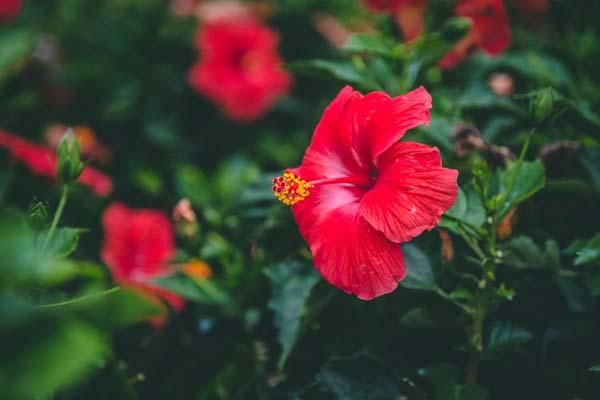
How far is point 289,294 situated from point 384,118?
366 mm

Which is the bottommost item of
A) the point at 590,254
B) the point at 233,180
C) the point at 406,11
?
the point at 233,180

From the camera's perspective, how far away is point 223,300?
3.72 ft

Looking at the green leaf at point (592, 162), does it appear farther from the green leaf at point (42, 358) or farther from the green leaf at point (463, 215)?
the green leaf at point (42, 358)

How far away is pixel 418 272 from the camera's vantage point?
921mm

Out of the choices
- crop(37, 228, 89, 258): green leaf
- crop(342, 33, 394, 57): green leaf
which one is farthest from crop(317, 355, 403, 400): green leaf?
crop(342, 33, 394, 57): green leaf

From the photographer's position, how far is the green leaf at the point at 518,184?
2.81 feet

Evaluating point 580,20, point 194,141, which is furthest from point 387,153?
point 194,141

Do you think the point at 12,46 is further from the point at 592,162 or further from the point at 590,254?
the point at 592,162

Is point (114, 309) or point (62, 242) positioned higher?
point (114, 309)

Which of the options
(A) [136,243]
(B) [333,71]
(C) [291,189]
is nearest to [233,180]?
(A) [136,243]

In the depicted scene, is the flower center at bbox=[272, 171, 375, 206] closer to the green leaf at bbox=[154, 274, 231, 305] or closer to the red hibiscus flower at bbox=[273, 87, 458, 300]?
the red hibiscus flower at bbox=[273, 87, 458, 300]

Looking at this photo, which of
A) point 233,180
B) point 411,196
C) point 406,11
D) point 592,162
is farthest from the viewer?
point 233,180

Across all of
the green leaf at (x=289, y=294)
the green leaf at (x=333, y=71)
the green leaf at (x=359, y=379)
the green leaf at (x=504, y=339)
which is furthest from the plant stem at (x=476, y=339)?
the green leaf at (x=333, y=71)

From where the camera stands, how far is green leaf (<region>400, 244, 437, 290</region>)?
0.90 m
